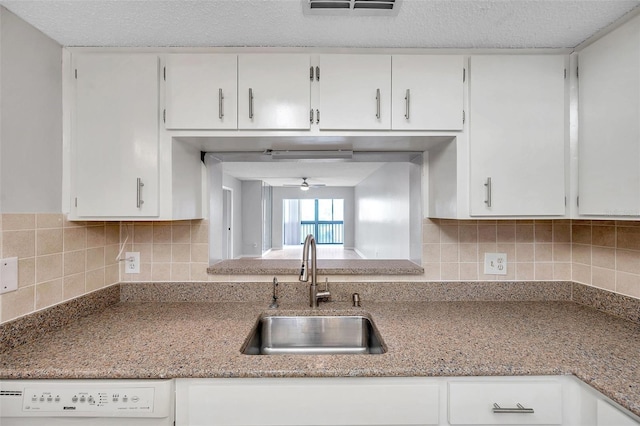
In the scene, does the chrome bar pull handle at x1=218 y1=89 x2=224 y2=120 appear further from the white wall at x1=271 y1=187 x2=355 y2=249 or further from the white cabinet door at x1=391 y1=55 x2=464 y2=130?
the white wall at x1=271 y1=187 x2=355 y2=249

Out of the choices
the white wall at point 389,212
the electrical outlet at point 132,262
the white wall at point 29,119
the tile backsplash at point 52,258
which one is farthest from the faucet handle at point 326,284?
the white wall at point 29,119

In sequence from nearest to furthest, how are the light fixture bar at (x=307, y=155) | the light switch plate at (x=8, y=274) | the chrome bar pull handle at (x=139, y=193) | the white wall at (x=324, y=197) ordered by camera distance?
the light switch plate at (x=8, y=274), the chrome bar pull handle at (x=139, y=193), the light fixture bar at (x=307, y=155), the white wall at (x=324, y=197)

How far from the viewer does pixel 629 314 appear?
55.3 inches

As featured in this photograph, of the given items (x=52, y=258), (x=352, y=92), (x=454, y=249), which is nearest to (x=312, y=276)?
(x=454, y=249)

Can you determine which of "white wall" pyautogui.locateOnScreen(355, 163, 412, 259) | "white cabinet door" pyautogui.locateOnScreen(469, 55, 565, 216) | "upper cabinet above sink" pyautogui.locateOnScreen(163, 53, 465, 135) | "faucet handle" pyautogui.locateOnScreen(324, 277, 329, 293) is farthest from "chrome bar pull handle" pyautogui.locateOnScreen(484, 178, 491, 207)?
"faucet handle" pyautogui.locateOnScreen(324, 277, 329, 293)

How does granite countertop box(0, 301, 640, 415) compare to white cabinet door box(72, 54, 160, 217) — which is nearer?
granite countertop box(0, 301, 640, 415)

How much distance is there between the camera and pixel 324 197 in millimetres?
8664

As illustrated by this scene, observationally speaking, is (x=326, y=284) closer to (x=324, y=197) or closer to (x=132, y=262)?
(x=132, y=262)

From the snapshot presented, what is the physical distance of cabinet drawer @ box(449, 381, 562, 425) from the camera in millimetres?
1010

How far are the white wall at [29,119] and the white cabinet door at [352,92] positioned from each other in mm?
1143

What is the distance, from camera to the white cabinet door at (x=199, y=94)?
54.4 inches

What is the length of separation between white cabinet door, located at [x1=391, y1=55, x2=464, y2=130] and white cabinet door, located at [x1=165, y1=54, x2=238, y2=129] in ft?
2.37

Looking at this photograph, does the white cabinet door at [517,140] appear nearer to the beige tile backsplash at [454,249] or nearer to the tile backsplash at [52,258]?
the beige tile backsplash at [454,249]

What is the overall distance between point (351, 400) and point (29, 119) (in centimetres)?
158
